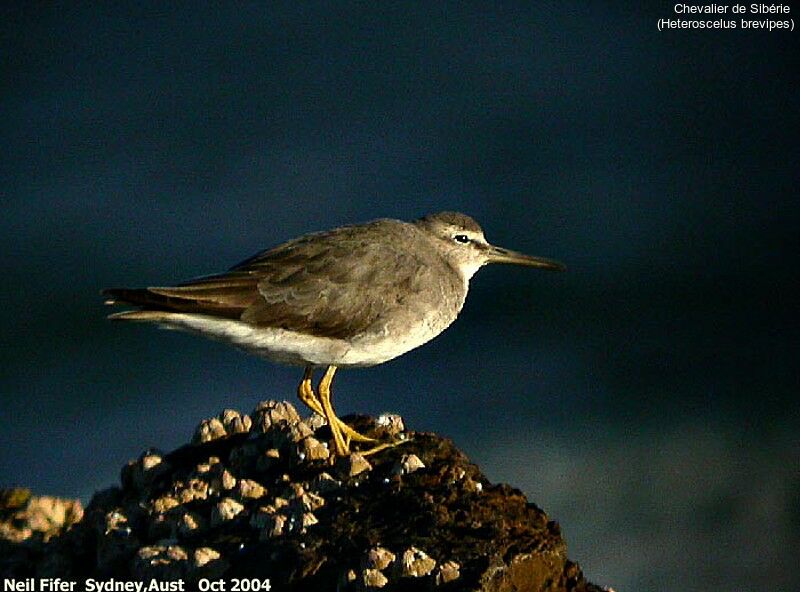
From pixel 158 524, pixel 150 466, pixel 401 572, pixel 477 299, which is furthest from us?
pixel 477 299

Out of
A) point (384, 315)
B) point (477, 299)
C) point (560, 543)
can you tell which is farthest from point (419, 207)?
point (560, 543)

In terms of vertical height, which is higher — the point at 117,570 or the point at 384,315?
the point at 384,315

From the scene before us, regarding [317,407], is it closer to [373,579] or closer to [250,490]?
[250,490]

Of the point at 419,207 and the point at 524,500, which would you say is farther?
the point at 419,207

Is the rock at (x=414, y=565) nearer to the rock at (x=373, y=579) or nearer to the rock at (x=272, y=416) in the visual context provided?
the rock at (x=373, y=579)

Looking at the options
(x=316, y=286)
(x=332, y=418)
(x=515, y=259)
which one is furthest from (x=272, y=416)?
(x=515, y=259)

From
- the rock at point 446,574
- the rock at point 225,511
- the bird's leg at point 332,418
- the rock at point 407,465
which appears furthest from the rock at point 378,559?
the bird's leg at point 332,418

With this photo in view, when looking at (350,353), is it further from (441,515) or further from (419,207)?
(419,207)
